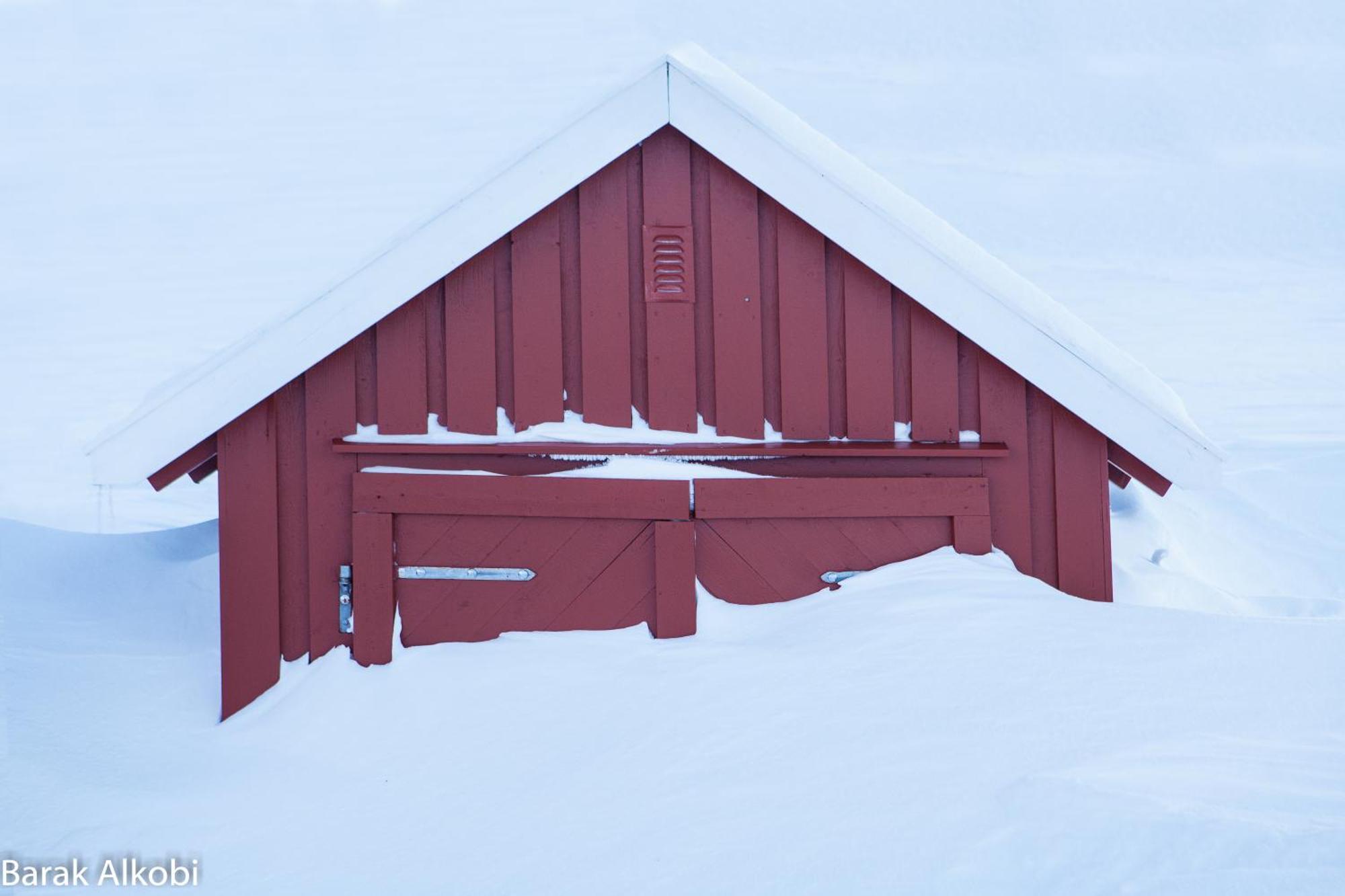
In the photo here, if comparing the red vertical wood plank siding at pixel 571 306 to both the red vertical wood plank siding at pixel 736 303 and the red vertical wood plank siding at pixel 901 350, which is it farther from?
the red vertical wood plank siding at pixel 901 350

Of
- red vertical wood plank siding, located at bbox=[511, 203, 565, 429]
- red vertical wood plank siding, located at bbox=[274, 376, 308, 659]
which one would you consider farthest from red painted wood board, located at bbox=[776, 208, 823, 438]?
red vertical wood plank siding, located at bbox=[274, 376, 308, 659]

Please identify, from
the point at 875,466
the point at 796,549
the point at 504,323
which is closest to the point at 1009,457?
the point at 875,466

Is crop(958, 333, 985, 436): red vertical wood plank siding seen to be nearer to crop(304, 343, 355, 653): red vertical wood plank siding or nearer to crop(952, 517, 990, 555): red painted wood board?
crop(952, 517, 990, 555): red painted wood board

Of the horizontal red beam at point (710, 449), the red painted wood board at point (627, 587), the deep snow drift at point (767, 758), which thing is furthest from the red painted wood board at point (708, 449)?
the deep snow drift at point (767, 758)

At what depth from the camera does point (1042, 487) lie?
579cm

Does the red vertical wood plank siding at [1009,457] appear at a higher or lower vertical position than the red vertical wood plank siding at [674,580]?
higher

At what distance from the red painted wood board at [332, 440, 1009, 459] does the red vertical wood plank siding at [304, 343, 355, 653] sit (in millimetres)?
A: 107

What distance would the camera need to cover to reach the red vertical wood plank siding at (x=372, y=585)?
18.9ft

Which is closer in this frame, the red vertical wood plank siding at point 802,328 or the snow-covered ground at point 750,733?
the snow-covered ground at point 750,733

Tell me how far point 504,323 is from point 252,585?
6.49ft

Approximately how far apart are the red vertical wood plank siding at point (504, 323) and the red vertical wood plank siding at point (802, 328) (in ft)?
4.71

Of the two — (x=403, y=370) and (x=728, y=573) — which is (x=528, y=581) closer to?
(x=728, y=573)

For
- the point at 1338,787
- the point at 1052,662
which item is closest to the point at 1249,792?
the point at 1338,787

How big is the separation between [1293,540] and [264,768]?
13851 mm
